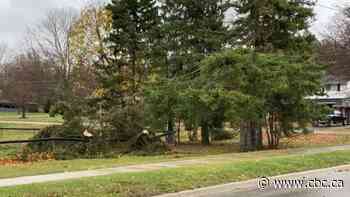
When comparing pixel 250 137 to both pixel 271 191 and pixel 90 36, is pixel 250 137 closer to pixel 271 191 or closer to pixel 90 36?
pixel 271 191

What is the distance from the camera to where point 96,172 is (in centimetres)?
1367

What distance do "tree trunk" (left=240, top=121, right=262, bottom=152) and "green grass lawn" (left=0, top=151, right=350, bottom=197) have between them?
10.6 metres

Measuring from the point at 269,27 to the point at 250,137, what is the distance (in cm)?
591

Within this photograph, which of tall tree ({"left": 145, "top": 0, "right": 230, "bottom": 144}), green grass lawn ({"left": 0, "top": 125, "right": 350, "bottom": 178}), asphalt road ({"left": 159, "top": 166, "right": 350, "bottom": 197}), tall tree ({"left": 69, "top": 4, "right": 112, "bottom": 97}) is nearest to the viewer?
asphalt road ({"left": 159, "top": 166, "right": 350, "bottom": 197})

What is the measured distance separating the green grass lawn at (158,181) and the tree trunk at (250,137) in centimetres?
1060

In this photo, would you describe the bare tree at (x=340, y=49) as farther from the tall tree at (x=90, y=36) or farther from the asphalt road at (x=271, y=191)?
the asphalt road at (x=271, y=191)

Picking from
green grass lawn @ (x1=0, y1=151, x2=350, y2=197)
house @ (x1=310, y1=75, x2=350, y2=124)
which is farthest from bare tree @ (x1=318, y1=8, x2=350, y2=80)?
green grass lawn @ (x1=0, y1=151, x2=350, y2=197)

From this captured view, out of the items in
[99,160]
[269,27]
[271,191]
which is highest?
[269,27]

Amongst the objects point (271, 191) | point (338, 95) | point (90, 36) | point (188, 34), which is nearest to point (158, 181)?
point (271, 191)

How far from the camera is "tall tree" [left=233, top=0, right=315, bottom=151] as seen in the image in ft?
85.4

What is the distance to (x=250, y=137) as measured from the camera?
2695 centimetres

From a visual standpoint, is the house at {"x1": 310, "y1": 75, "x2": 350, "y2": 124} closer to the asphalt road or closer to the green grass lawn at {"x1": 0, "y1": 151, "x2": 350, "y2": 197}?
the green grass lawn at {"x1": 0, "y1": 151, "x2": 350, "y2": 197}

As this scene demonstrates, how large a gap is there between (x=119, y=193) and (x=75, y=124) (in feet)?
48.1

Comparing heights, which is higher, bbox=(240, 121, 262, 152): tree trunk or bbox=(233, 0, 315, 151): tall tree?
bbox=(233, 0, 315, 151): tall tree
